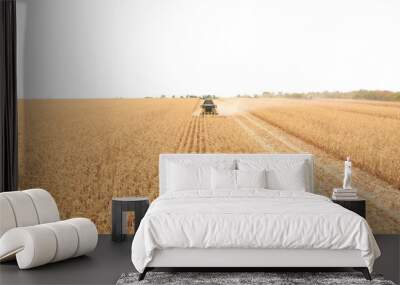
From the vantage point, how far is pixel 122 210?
7.61 metres

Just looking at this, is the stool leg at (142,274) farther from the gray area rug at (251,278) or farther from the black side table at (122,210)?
the black side table at (122,210)

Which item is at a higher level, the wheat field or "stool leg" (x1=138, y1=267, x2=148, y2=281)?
the wheat field

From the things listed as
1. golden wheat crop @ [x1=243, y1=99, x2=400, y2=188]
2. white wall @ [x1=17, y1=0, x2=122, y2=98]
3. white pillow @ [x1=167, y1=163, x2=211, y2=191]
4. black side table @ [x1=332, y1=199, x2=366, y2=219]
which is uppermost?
white wall @ [x1=17, y1=0, x2=122, y2=98]

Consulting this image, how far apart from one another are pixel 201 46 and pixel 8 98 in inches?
96.5

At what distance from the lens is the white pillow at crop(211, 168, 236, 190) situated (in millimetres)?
7496

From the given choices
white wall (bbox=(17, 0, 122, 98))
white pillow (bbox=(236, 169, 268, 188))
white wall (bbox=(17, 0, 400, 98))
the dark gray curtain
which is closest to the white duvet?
white pillow (bbox=(236, 169, 268, 188))

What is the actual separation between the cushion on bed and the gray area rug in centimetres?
180

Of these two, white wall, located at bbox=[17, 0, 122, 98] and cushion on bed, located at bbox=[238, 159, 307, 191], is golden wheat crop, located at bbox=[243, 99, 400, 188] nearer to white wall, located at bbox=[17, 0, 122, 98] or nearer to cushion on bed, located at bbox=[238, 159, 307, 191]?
cushion on bed, located at bbox=[238, 159, 307, 191]

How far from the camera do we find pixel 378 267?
20.5 feet

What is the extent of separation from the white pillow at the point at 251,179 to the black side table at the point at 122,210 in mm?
1084

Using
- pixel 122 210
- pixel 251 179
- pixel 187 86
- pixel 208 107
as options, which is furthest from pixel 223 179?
pixel 187 86

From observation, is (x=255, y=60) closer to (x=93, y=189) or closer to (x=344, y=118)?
(x=344, y=118)

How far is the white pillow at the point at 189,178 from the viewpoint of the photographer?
7.61 metres

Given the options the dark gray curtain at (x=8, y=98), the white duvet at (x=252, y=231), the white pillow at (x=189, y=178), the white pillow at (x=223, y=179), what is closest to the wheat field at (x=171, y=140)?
the dark gray curtain at (x=8, y=98)
